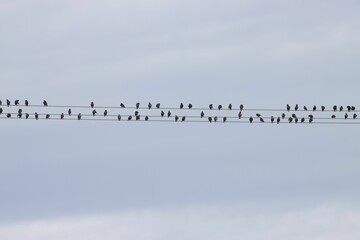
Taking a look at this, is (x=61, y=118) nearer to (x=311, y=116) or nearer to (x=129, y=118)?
(x=129, y=118)

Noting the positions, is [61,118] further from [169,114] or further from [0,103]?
[169,114]

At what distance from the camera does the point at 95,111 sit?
163500 millimetres

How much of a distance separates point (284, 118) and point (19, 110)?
76.6 feet

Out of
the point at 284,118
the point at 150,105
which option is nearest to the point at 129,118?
the point at 150,105

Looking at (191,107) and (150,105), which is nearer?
(191,107)

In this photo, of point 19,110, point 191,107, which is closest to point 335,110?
point 191,107

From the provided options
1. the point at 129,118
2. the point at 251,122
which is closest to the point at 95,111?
the point at 129,118

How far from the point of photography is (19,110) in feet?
535

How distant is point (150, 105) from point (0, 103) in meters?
12.7

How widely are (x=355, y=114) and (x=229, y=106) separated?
35.9 ft

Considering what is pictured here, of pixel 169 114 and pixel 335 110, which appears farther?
pixel 169 114

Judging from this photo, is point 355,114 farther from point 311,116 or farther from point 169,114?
point 169,114

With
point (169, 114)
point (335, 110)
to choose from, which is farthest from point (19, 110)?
point (335, 110)

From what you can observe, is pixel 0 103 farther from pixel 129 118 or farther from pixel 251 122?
pixel 251 122
